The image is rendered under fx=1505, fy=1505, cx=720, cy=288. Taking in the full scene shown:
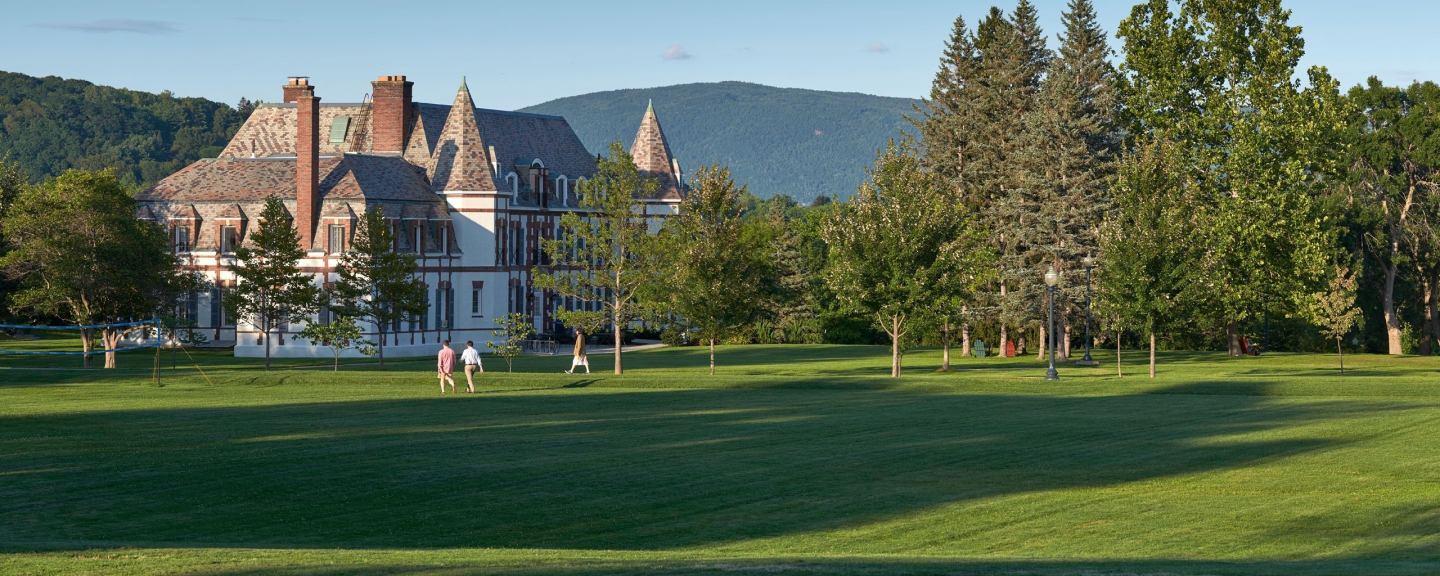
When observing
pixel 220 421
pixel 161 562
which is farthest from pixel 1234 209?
pixel 161 562

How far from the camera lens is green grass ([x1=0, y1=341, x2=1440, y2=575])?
57.2ft

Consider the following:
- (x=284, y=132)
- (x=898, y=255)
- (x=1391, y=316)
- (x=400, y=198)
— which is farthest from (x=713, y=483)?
(x=1391, y=316)

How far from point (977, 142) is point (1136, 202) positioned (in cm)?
1896

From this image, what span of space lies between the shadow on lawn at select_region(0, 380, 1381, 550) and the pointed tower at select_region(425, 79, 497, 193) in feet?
127

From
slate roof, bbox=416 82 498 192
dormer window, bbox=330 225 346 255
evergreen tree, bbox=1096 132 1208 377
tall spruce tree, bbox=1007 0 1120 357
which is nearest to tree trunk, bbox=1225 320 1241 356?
tall spruce tree, bbox=1007 0 1120 357

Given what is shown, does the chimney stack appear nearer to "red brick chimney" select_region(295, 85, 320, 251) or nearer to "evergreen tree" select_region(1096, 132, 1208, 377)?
"red brick chimney" select_region(295, 85, 320, 251)

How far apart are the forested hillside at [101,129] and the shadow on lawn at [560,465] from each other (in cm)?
14120

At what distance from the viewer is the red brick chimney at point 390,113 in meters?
78.1

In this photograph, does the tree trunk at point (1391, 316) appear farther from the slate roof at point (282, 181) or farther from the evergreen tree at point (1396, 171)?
the slate roof at point (282, 181)

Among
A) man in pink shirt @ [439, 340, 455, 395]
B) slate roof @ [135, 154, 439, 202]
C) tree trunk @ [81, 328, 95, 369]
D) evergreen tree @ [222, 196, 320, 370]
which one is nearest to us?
man in pink shirt @ [439, 340, 455, 395]

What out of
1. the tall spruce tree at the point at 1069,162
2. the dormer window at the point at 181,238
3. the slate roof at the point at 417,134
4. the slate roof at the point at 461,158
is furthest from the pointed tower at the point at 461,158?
the tall spruce tree at the point at 1069,162

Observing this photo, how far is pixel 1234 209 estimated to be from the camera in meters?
60.0

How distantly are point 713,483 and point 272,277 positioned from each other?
38587 mm

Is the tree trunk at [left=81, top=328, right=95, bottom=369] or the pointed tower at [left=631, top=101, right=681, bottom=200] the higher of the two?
the pointed tower at [left=631, top=101, right=681, bottom=200]
